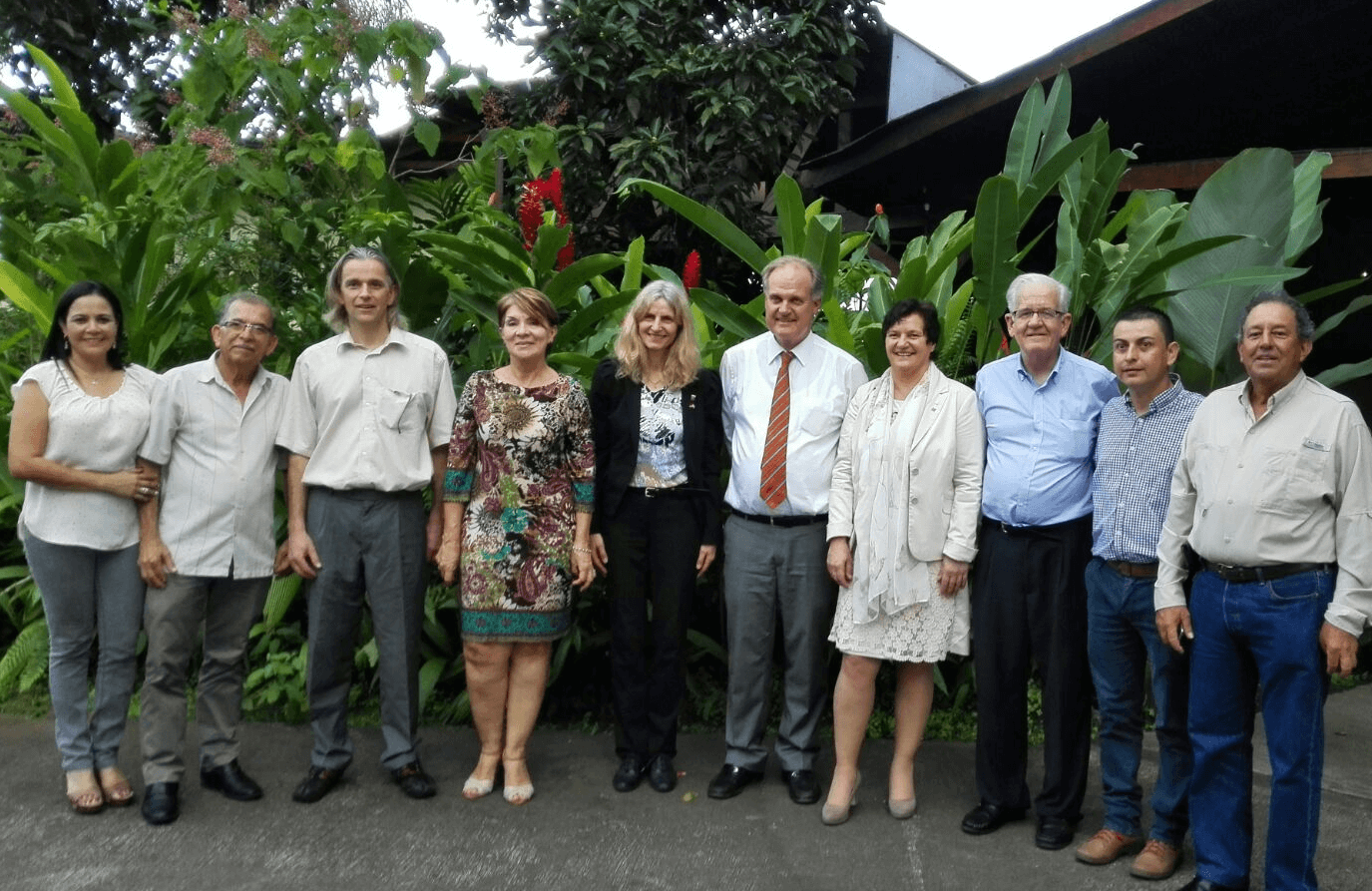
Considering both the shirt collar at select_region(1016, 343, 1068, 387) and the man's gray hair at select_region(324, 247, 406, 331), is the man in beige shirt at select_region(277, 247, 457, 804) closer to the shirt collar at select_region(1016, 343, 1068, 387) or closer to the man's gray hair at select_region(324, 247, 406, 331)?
the man's gray hair at select_region(324, 247, 406, 331)

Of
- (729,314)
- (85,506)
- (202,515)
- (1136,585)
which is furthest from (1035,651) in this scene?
(85,506)

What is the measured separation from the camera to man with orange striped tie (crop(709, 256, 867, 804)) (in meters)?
3.76

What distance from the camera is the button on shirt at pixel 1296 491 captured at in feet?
9.25

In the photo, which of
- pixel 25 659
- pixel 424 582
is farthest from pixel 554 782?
pixel 25 659

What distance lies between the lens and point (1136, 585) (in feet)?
10.6

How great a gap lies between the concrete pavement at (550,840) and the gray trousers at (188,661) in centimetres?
18

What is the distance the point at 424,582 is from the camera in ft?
12.7

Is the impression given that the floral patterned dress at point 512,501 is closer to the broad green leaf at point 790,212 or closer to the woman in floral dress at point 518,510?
the woman in floral dress at point 518,510

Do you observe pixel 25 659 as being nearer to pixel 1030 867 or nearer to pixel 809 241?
pixel 809 241

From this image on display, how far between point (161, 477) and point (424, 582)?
856 mm

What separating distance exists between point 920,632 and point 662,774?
998 mm

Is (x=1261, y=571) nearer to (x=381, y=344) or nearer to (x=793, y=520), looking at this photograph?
(x=793, y=520)

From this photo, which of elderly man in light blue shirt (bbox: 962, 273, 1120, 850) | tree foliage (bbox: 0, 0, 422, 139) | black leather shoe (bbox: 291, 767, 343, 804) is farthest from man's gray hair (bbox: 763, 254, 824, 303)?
tree foliage (bbox: 0, 0, 422, 139)

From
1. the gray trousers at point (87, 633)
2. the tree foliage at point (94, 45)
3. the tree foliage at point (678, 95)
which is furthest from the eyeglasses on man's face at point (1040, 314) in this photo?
the tree foliage at point (94, 45)
